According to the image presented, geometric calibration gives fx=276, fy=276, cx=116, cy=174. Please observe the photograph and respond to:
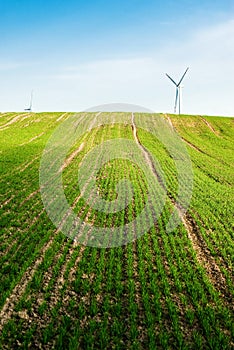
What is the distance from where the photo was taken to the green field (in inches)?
317

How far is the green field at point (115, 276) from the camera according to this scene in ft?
26.5

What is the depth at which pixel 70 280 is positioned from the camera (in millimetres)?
10758

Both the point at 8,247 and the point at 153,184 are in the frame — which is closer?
the point at 8,247

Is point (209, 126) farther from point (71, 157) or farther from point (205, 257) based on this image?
point (205, 257)

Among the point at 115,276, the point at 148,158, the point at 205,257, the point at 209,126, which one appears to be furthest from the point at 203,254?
the point at 209,126

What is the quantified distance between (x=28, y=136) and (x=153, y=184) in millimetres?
32710

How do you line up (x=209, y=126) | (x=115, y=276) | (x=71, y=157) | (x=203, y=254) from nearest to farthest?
1. (x=115, y=276)
2. (x=203, y=254)
3. (x=71, y=157)
4. (x=209, y=126)

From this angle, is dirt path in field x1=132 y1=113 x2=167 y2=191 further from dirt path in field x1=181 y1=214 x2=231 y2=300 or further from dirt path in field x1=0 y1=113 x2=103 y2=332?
dirt path in field x1=0 y1=113 x2=103 y2=332

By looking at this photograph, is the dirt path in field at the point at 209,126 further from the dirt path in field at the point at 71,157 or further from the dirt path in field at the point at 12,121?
the dirt path in field at the point at 12,121

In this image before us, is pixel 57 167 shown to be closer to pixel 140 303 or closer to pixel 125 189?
pixel 125 189

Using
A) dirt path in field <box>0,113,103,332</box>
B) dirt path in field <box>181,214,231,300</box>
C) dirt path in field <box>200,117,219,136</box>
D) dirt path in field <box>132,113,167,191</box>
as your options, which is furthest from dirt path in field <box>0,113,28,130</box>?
dirt path in field <box>181,214,231,300</box>

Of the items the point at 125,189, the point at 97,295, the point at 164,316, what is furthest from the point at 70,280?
the point at 125,189

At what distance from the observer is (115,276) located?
1108cm

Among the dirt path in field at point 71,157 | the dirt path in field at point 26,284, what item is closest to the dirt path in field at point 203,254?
the dirt path in field at point 26,284
